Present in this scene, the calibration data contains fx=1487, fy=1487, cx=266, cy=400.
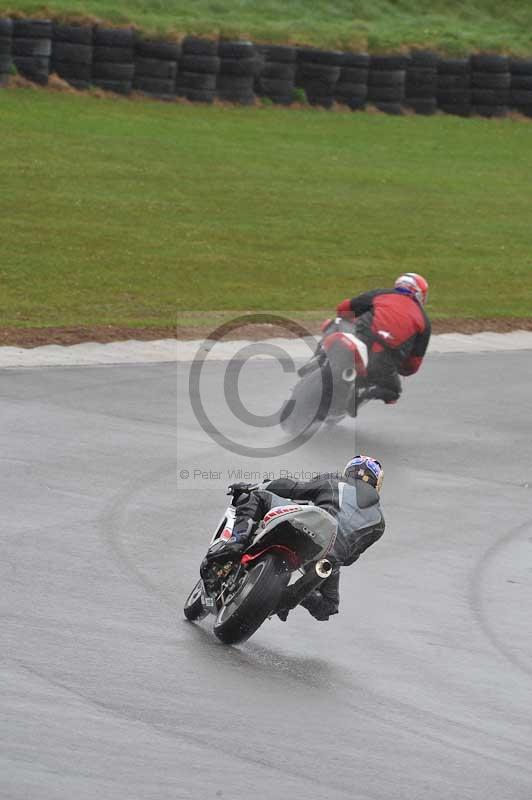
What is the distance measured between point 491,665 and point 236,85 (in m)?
25.3

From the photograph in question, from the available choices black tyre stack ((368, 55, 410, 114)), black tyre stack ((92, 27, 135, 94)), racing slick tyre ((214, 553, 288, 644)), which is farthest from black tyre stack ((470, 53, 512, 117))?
racing slick tyre ((214, 553, 288, 644))

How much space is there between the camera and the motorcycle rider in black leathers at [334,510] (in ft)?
29.4

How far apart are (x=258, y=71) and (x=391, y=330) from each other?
19.4 m

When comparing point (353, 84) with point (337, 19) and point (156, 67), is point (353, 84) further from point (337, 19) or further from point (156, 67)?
point (337, 19)

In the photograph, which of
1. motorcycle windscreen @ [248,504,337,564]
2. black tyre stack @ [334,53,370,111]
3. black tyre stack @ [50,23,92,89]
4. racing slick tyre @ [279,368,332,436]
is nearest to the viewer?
motorcycle windscreen @ [248,504,337,564]

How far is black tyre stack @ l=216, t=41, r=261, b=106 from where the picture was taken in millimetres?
31531

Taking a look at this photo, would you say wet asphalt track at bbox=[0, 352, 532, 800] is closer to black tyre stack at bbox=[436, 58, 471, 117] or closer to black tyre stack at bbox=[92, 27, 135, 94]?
black tyre stack at bbox=[92, 27, 135, 94]

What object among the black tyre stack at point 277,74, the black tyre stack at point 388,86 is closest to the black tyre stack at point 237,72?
the black tyre stack at point 277,74

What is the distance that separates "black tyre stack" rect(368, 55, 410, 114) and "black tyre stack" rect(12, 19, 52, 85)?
26.6 ft

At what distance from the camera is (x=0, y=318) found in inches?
736

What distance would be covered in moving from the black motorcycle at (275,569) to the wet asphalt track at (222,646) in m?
0.22

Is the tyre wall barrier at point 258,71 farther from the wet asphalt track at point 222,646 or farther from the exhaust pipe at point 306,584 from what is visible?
the exhaust pipe at point 306,584

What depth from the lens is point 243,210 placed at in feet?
87.5

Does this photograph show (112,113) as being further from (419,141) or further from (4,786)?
(4,786)
